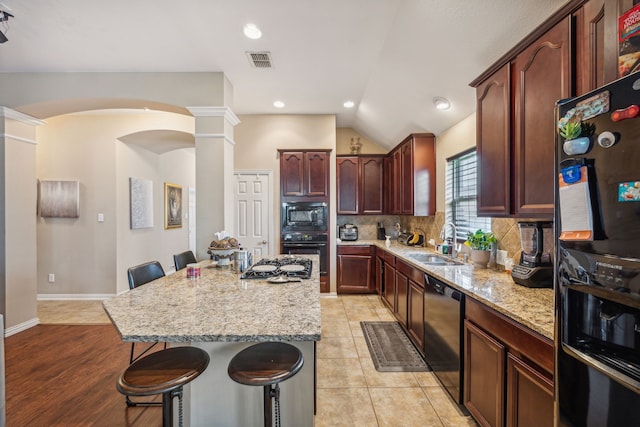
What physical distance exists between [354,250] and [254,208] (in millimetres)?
1804

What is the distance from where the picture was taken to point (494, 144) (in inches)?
77.2

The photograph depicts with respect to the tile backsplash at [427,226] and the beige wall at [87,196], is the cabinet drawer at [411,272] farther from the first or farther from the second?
the beige wall at [87,196]

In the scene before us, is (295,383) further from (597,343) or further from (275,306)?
(597,343)

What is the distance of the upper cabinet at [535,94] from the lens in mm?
1229

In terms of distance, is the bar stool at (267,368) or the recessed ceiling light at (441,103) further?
the recessed ceiling light at (441,103)

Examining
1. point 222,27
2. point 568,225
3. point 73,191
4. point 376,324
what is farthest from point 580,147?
point 73,191

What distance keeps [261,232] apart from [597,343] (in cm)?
417

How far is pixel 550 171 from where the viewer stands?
150cm

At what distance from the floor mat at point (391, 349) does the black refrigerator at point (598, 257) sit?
1.74m

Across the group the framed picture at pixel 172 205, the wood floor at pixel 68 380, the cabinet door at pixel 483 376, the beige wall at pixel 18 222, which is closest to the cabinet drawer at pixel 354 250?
the cabinet door at pixel 483 376

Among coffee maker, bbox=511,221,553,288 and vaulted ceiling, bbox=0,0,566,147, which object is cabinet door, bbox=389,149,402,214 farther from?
coffee maker, bbox=511,221,553,288

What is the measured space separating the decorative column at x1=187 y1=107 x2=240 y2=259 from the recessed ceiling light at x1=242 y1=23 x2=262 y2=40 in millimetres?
891

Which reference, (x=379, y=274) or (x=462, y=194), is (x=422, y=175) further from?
(x=379, y=274)

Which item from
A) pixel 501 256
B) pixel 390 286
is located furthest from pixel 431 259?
pixel 501 256
